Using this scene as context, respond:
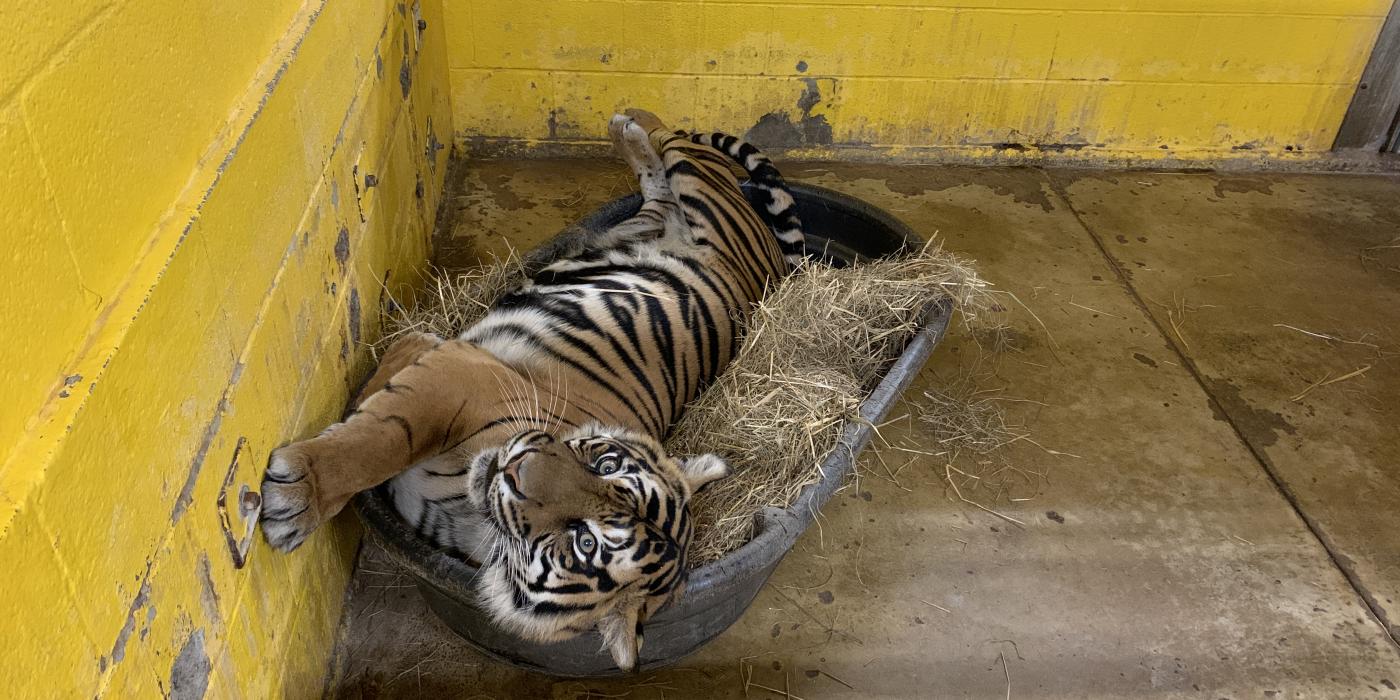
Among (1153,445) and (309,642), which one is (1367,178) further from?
(309,642)

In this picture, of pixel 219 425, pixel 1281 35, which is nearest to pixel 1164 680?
pixel 219 425

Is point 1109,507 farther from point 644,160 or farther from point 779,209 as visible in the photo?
point 644,160

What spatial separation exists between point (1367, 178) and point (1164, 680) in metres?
3.77

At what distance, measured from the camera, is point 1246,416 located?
3.16 m

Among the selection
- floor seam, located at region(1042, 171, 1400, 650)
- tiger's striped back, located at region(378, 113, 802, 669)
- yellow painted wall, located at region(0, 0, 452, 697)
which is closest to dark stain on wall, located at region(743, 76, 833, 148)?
tiger's striped back, located at region(378, 113, 802, 669)

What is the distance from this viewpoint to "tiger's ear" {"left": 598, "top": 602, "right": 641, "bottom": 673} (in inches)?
68.2

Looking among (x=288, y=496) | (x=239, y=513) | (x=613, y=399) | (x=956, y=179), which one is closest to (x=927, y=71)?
(x=956, y=179)

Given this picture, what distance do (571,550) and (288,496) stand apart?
0.53 m

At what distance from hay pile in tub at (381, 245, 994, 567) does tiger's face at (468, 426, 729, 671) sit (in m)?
0.26

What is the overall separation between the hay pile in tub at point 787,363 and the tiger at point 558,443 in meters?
0.12

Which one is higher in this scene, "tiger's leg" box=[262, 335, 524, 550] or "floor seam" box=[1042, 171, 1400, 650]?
"tiger's leg" box=[262, 335, 524, 550]

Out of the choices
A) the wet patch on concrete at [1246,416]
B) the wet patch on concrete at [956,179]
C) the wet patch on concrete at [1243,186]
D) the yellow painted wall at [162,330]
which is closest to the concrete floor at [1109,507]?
the wet patch on concrete at [1246,416]

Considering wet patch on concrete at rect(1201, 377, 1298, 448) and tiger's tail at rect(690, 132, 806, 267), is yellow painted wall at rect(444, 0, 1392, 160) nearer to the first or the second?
tiger's tail at rect(690, 132, 806, 267)

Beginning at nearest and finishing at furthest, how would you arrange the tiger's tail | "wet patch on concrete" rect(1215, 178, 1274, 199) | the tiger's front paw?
the tiger's front paw → the tiger's tail → "wet patch on concrete" rect(1215, 178, 1274, 199)
